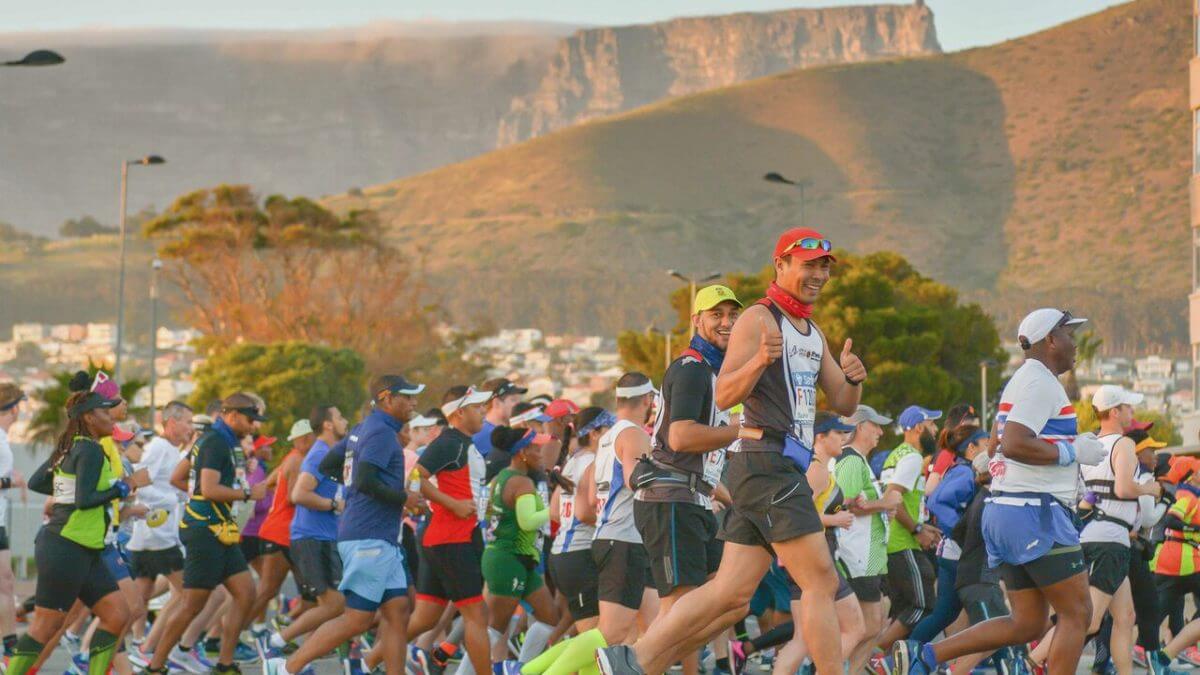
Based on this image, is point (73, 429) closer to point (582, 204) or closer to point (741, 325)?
point (741, 325)

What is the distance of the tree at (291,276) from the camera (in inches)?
4626

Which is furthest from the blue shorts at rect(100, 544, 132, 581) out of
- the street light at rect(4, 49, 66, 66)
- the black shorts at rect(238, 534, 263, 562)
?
the street light at rect(4, 49, 66, 66)

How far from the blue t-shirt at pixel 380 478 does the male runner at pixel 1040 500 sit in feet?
11.6

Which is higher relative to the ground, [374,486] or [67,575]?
[374,486]

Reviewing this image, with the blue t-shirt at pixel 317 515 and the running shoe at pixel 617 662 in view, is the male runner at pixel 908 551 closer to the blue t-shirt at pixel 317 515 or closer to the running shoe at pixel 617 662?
the blue t-shirt at pixel 317 515

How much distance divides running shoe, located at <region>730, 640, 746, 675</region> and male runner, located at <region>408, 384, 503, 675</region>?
6.77 feet

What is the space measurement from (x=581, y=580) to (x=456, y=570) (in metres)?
0.82

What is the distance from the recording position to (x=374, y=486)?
1071cm

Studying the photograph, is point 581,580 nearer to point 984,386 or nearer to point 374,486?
point 374,486

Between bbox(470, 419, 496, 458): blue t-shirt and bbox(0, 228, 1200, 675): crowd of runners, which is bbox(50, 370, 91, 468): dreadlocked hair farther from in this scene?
bbox(470, 419, 496, 458): blue t-shirt

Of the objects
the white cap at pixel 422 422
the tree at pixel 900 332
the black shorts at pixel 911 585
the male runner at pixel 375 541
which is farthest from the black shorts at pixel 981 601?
the tree at pixel 900 332

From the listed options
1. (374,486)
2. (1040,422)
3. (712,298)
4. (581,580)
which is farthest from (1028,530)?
(374,486)

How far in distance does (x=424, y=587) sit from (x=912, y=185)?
191 m

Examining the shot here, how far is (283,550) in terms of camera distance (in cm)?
1416
